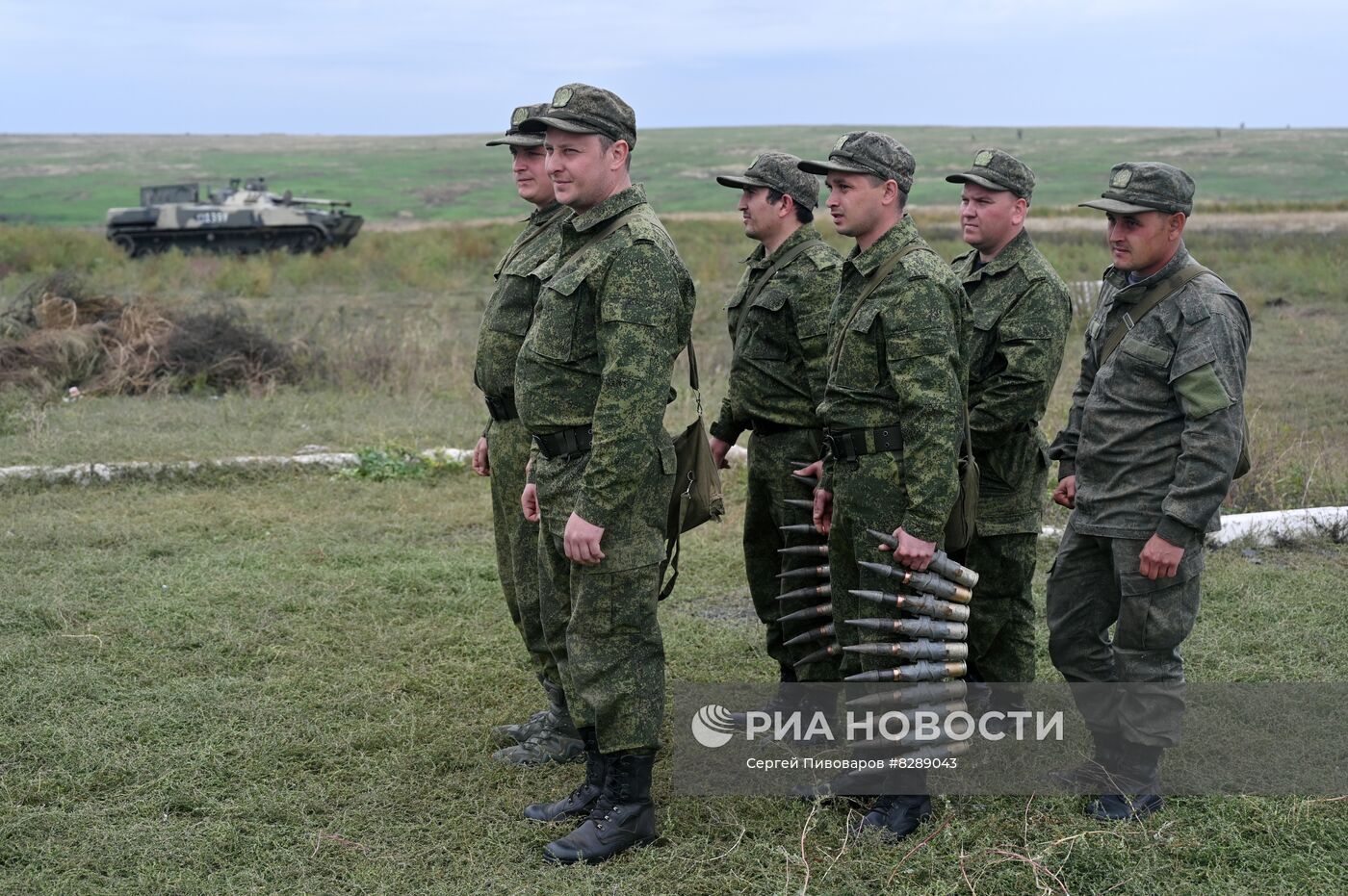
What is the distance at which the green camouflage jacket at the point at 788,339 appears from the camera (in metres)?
4.34

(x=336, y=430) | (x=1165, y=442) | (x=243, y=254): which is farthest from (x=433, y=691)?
(x=243, y=254)

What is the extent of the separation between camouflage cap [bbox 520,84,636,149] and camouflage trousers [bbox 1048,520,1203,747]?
1.84m

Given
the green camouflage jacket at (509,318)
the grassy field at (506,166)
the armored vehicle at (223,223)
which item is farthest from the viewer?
the grassy field at (506,166)

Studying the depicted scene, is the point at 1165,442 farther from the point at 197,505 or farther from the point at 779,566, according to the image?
the point at 197,505

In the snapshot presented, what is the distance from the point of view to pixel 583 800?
3.75 metres

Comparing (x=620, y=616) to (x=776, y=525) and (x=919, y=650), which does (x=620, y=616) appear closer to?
(x=919, y=650)

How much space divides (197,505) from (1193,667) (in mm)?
5567

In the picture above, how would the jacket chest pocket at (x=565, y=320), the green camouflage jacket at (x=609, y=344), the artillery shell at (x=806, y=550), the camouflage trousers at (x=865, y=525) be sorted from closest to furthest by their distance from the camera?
the green camouflage jacket at (x=609, y=344) < the jacket chest pocket at (x=565, y=320) < the camouflage trousers at (x=865, y=525) < the artillery shell at (x=806, y=550)

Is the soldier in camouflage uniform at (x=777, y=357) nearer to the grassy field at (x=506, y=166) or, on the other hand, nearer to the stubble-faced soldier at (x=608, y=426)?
the stubble-faced soldier at (x=608, y=426)

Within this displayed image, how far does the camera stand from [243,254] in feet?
87.3

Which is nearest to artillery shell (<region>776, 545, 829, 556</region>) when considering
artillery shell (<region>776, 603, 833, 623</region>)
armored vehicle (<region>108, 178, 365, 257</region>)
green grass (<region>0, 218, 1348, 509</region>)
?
artillery shell (<region>776, 603, 833, 623</region>)

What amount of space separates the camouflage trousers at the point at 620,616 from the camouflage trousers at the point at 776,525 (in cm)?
91

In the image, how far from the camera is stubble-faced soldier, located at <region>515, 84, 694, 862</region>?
3.37 meters

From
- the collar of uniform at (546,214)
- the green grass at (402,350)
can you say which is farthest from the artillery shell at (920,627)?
the green grass at (402,350)
